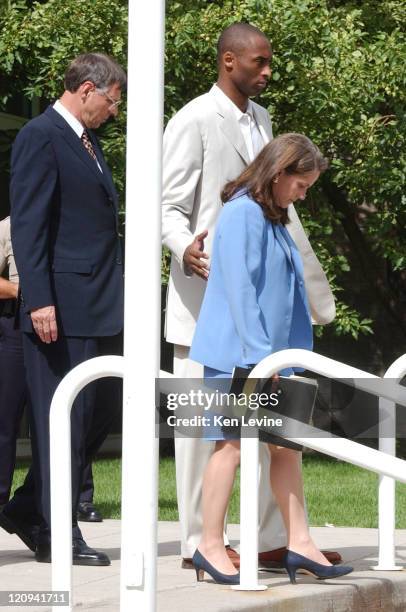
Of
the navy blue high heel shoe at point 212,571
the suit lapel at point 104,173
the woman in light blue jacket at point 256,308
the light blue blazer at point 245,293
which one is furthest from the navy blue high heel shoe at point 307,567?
the suit lapel at point 104,173

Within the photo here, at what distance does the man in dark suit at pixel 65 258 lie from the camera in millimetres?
5422

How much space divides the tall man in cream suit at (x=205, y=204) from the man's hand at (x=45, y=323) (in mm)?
465

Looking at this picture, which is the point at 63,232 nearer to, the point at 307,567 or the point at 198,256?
the point at 198,256

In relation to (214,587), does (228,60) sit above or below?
above

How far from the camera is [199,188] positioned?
566 cm

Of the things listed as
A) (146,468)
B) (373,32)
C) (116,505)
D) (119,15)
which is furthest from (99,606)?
(373,32)

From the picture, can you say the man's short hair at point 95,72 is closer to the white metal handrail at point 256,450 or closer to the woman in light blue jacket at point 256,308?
the woman in light blue jacket at point 256,308

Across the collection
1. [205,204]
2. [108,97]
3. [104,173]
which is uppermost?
[108,97]

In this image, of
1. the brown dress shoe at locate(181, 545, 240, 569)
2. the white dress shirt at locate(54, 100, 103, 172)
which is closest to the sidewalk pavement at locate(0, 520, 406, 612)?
the brown dress shoe at locate(181, 545, 240, 569)

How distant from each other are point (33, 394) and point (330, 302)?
3.75 ft

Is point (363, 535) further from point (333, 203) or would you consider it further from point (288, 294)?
point (333, 203)

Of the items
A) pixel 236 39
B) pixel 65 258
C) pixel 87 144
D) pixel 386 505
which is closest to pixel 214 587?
pixel 386 505

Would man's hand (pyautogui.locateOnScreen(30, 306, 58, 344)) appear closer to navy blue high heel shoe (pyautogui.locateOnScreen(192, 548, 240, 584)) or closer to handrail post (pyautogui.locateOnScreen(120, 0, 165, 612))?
navy blue high heel shoe (pyautogui.locateOnScreen(192, 548, 240, 584))

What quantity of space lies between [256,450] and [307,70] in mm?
6987
